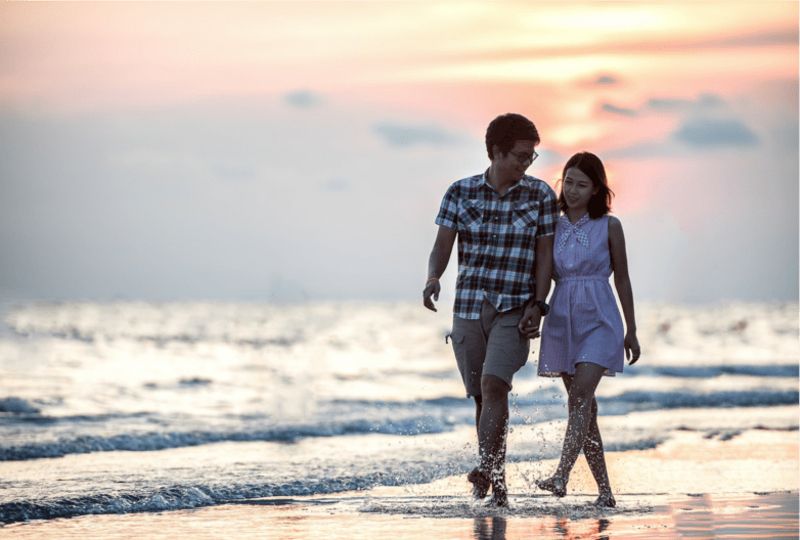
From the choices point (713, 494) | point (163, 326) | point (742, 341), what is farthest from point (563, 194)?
point (163, 326)

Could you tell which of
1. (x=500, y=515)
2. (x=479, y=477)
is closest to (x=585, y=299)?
(x=479, y=477)

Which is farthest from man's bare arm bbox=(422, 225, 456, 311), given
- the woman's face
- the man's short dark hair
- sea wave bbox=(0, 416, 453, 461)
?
sea wave bbox=(0, 416, 453, 461)

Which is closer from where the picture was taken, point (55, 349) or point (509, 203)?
point (509, 203)

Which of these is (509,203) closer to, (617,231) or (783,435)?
(617,231)

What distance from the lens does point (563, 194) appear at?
6191 millimetres

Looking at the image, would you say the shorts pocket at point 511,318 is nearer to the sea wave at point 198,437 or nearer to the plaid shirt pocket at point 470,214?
the plaid shirt pocket at point 470,214

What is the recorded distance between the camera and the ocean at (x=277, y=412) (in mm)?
8031

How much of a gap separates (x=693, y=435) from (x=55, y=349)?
17924mm

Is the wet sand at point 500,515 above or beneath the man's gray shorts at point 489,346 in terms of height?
beneath

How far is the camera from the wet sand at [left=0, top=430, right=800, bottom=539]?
5.96 m

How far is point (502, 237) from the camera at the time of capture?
6.04 meters

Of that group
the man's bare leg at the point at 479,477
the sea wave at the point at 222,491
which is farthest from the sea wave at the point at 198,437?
the man's bare leg at the point at 479,477

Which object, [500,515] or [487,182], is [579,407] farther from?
[487,182]

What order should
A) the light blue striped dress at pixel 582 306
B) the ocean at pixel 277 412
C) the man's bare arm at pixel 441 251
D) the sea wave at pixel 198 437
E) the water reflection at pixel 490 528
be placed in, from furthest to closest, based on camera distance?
the sea wave at pixel 198 437
the ocean at pixel 277 412
the man's bare arm at pixel 441 251
the light blue striped dress at pixel 582 306
the water reflection at pixel 490 528
